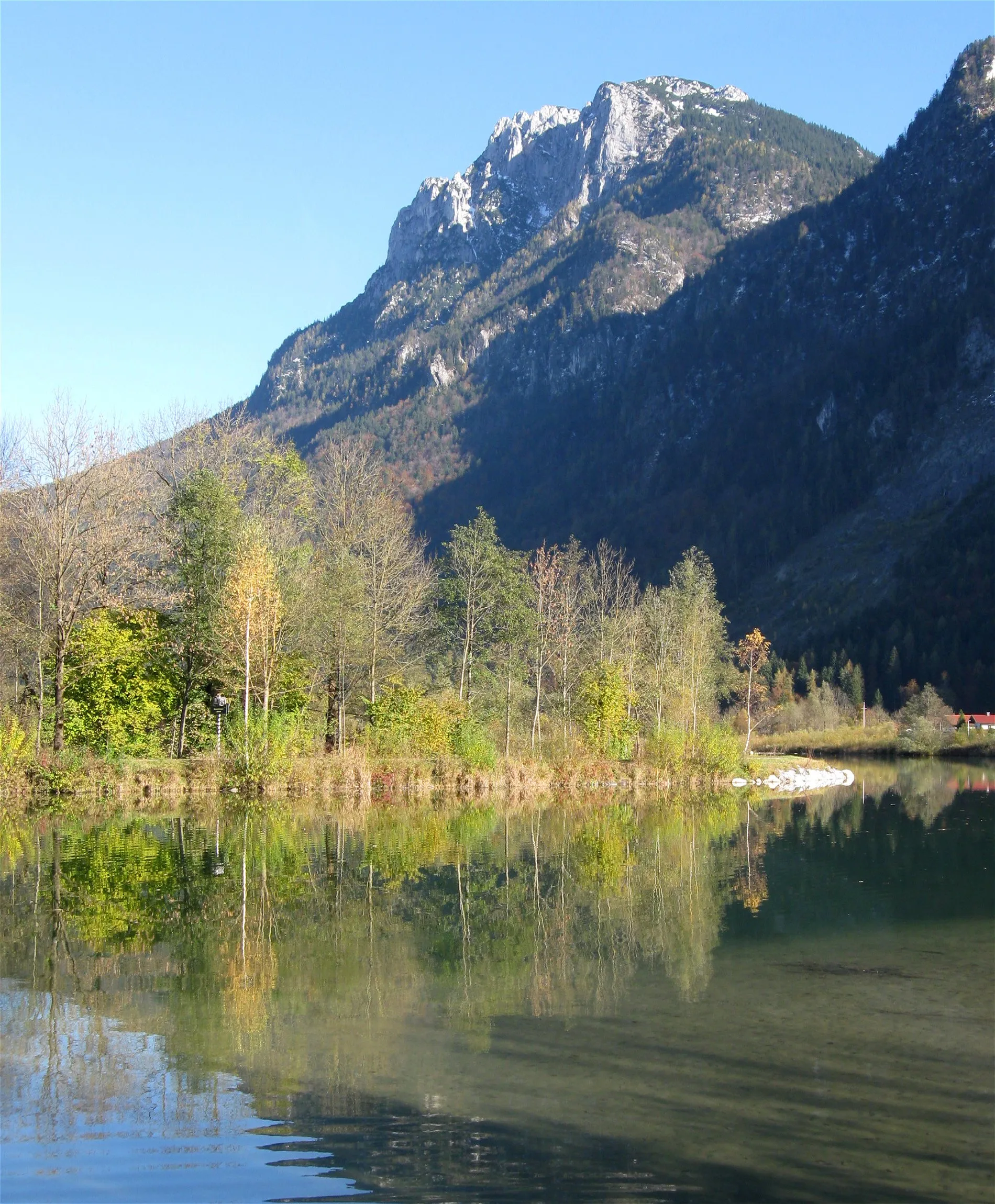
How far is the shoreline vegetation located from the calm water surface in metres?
13.8

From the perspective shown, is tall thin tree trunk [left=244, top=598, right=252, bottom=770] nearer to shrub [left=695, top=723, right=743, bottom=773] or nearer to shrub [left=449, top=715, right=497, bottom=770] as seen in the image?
Result: shrub [left=449, top=715, right=497, bottom=770]

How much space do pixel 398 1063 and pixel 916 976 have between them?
20.7ft

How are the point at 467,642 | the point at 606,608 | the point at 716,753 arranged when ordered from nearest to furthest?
the point at 716,753 → the point at 467,642 → the point at 606,608

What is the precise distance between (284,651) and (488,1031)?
29690mm

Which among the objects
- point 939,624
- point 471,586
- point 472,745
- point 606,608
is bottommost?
point 472,745

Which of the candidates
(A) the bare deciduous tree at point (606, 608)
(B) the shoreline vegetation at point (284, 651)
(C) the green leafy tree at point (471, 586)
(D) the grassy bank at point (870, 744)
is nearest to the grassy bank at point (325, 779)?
(B) the shoreline vegetation at point (284, 651)

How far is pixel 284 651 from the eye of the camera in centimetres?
3903

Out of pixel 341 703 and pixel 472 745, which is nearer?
pixel 341 703

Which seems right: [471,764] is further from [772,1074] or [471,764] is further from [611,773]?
[772,1074]

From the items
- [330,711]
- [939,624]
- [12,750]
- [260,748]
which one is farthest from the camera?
[939,624]

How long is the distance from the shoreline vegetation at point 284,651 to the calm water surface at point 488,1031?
13792 millimetres

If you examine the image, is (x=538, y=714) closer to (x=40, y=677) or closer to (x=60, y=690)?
(x=60, y=690)

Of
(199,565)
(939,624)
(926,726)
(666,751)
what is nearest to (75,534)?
(199,565)

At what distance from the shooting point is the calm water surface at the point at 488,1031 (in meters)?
7.37
